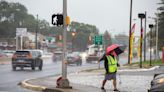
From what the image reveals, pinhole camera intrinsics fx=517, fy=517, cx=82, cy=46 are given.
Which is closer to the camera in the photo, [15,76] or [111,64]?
[111,64]

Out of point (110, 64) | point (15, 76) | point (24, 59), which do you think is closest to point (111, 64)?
point (110, 64)

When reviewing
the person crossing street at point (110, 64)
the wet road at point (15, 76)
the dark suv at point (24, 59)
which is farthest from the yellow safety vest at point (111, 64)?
the dark suv at point (24, 59)

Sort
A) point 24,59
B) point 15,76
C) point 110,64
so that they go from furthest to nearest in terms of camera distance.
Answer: point 24,59 < point 15,76 < point 110,64

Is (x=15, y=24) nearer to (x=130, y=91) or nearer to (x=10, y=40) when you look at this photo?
(x=10, y=40)

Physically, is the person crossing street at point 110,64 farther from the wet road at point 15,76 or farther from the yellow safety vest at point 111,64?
the wet road at point 15,76

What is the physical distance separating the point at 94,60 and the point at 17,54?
121ft

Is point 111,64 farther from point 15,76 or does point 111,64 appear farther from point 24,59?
point 24,59

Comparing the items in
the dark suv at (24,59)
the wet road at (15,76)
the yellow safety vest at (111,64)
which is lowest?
the wet road at (15,76)

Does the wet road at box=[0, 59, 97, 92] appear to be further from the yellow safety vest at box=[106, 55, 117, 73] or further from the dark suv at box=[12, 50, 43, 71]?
the yellow safety vest at box=[106, 55, 117, 73]

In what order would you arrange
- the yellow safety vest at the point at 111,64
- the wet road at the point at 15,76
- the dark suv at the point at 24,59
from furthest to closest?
the dark suv at the point at 24,59
the wet road at the point at 15,76
the yellow safety vest at the point at 111,64

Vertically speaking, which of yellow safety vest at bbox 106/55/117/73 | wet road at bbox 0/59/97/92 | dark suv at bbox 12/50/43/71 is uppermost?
yellow safety vest at bbox 106/55/117/73

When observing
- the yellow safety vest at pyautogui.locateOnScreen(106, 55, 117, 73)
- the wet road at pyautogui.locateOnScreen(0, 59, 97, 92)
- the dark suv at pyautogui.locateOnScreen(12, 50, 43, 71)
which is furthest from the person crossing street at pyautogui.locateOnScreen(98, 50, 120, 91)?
the dark suv at pyautogui.locateOnScreen(12, 50, 43, 71)

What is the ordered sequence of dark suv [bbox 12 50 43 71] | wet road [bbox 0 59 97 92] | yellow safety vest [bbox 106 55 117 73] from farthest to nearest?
dark suv [bbox 12 50 43 71], wet road [bbox 0 59 97 92], yellow safety vest [bbox 106 55 117 73]

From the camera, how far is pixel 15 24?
175 m
